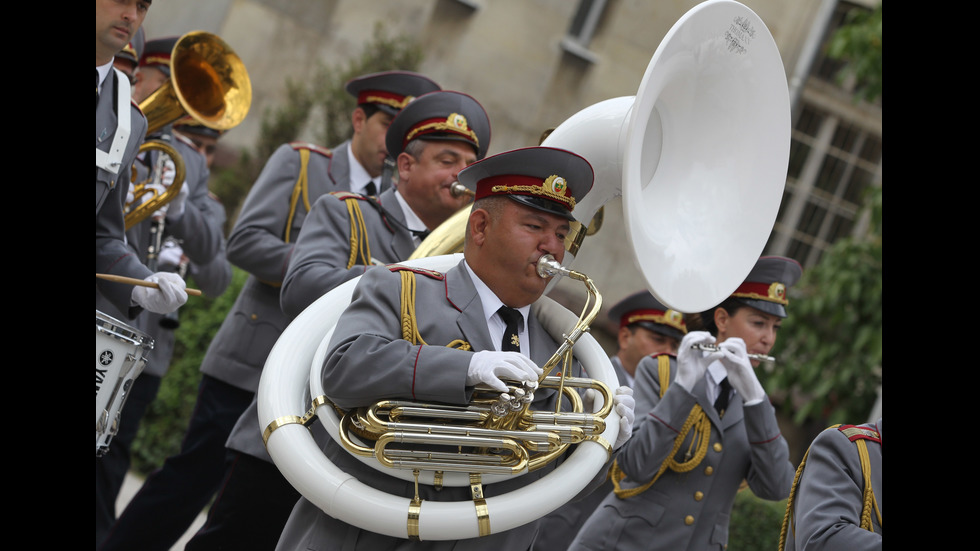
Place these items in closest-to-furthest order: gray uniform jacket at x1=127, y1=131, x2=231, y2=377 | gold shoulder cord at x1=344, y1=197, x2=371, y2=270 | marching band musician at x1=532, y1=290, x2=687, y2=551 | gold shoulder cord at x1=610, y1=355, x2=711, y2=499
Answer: gold shoulder cord at x1=344, y1=197, x2=371, y2=270, gold shoulder cord at x1=610, y1=355, x2=711, y2=499, gray uniform jacket at x1=127, y1=131, x2=231, y2=377, marching band musician at x1=532, y1=290, x2=687, y2=551

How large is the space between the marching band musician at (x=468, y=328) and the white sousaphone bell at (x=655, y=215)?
12 centimetres

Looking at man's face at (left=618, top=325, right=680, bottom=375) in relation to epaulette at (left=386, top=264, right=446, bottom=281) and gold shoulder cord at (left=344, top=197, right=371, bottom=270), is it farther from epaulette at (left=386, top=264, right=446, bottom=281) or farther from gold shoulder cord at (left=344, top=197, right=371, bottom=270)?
epaulette at (left=386, top=264, right=446, bottom=281)

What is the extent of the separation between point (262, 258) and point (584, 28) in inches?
340

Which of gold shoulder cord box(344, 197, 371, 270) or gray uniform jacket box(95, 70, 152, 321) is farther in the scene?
gold shoulder cord box(344, 197, 371, 270)

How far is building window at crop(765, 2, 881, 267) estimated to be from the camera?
12523 millimetres

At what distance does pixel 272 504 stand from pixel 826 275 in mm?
7551

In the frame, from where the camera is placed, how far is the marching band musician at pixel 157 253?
4.79 meters

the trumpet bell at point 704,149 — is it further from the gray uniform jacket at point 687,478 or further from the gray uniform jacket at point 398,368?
the gray uniform jacket at point 687,478

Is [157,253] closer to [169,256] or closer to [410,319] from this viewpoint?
→ [169,256]

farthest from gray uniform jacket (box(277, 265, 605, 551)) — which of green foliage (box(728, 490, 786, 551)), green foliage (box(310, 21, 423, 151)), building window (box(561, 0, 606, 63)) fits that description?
building window (box(561, 0, 606, 63))

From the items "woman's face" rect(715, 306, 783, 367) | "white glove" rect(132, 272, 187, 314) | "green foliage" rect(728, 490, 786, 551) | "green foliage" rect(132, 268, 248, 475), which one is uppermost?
"woman's face" rect(715, 306, 783, 367)

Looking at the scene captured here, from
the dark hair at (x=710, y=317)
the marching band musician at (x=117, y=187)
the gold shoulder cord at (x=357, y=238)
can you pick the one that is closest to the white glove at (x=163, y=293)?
the marching band musician at (x=117, y=187)

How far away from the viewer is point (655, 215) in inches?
125

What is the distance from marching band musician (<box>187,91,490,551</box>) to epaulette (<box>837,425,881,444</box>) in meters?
1.67
